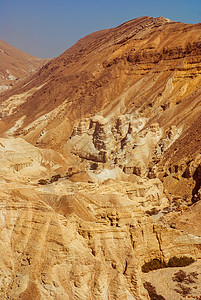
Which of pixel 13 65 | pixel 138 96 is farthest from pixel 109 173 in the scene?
pixel 13 65

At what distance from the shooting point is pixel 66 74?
260ft

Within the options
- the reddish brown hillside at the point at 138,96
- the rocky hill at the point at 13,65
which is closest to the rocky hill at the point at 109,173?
the reddish brown hillside at the point at 138,96

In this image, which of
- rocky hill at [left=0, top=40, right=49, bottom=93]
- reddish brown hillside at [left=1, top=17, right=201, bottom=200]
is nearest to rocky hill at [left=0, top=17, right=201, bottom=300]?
reddish brown hillside at [left=1, top=17, right=201, bottom=200]

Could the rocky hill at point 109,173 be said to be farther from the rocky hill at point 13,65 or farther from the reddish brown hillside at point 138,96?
the rocky hill at point 13,65

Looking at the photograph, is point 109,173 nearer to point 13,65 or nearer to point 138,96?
point 138,96

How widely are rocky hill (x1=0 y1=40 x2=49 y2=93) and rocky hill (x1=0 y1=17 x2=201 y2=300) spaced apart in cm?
4744

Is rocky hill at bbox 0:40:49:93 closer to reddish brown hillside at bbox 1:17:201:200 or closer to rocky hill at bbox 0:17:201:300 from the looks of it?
rocky hill at bbox 0:17:201:300

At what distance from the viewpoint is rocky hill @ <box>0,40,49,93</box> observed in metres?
133

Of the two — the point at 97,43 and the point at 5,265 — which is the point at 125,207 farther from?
the point at 97,43

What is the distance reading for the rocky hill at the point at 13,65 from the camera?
5232 inches

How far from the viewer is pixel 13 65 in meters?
157

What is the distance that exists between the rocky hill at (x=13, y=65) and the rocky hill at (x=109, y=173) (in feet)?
156

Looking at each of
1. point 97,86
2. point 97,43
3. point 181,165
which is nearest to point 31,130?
point 97,86

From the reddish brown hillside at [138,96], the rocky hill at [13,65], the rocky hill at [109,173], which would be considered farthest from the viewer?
the rocky hill at [13,65]
